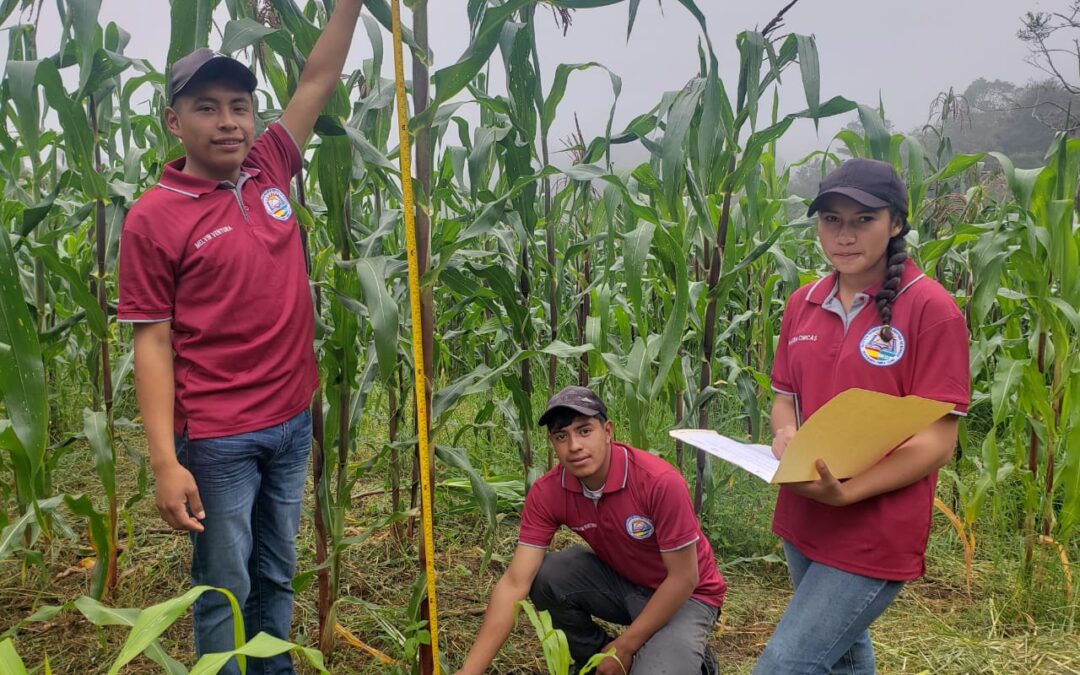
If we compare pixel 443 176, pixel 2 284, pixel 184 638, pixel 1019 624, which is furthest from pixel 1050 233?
pixel 184 638

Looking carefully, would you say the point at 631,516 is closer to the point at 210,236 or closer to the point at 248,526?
the point at 248,526

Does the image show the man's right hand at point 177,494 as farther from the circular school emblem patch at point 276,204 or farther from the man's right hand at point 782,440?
the man's right hand at point 782,440

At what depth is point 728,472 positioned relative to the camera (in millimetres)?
3242

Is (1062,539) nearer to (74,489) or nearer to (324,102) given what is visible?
(324,102)

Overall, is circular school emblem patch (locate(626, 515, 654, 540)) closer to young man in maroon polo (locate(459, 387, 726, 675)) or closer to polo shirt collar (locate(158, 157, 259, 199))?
young man in maroon polo (locate(459, 387, 726, 675))

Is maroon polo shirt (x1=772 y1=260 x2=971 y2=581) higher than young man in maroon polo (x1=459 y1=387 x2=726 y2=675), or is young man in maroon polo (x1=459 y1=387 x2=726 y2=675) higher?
maroon polo shirt (x1=772 y1=260 x2=971 y2=581)

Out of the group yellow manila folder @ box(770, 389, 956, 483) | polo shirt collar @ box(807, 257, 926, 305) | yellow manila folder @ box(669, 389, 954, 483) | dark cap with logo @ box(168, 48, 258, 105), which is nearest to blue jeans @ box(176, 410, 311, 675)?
dark cap with logo @ box(168, 48, 258, 105)

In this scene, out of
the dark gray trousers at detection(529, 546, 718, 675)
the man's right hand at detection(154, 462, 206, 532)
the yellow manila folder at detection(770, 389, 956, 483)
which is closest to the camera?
the yellow manila folder at detection(770, 389, 956, 483)

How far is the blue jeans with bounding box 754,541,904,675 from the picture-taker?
1.45m

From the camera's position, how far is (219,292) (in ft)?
5.22

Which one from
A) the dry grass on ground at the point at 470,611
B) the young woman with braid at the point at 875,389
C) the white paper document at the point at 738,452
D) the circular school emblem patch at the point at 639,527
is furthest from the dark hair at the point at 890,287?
the dry grass on ground at the point at 470,611

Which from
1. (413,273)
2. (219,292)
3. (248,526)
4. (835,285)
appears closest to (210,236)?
(219,292)

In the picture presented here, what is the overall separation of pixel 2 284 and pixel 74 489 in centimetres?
252

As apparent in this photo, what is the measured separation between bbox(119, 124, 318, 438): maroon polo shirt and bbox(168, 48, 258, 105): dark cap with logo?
19 centimetres
